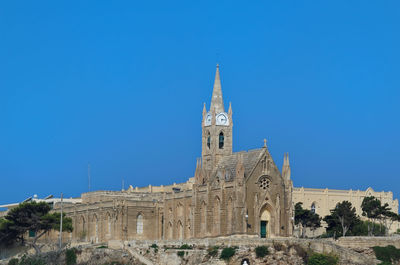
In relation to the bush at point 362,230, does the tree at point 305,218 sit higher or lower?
higher

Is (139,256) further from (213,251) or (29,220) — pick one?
(29,220)

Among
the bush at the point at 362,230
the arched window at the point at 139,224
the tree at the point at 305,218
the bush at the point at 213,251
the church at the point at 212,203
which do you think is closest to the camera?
the bush at the point at 213,251

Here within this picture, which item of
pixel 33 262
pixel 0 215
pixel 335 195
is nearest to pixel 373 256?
pixel 33 262

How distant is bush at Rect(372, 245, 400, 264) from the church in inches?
478

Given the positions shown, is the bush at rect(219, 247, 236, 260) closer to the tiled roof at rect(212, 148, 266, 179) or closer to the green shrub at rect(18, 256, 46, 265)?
the tiled roof at rect(212, 148, 266, 179)

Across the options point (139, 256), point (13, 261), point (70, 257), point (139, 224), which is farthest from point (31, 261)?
point (139, 224)

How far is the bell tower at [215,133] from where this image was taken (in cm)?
9606

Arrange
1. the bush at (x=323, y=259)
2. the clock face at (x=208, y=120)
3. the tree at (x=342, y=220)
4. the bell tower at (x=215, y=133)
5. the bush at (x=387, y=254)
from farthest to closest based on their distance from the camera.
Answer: the tree at (x=342, y=220), the clock face at (x=208, y=120), the bell tower at (x=215, y=133), the bush at (x=387, y=254), the bush at (x=323, y=259)

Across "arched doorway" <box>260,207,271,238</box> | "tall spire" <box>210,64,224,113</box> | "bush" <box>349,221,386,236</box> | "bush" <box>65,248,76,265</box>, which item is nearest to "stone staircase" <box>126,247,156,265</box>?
"bush" <box>65,248,76,265</box>

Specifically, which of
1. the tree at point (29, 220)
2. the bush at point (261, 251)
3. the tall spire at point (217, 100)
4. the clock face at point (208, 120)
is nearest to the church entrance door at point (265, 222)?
the bush at point (261, 251)

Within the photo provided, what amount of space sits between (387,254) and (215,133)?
1005 inches

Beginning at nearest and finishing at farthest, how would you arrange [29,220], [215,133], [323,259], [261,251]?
[323,259] < [261,251] < [215,133] < [29,220]

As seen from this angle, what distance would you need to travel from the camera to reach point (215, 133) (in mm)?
96438

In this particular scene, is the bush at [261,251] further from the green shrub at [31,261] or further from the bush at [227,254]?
the green shrub at [31,261]
